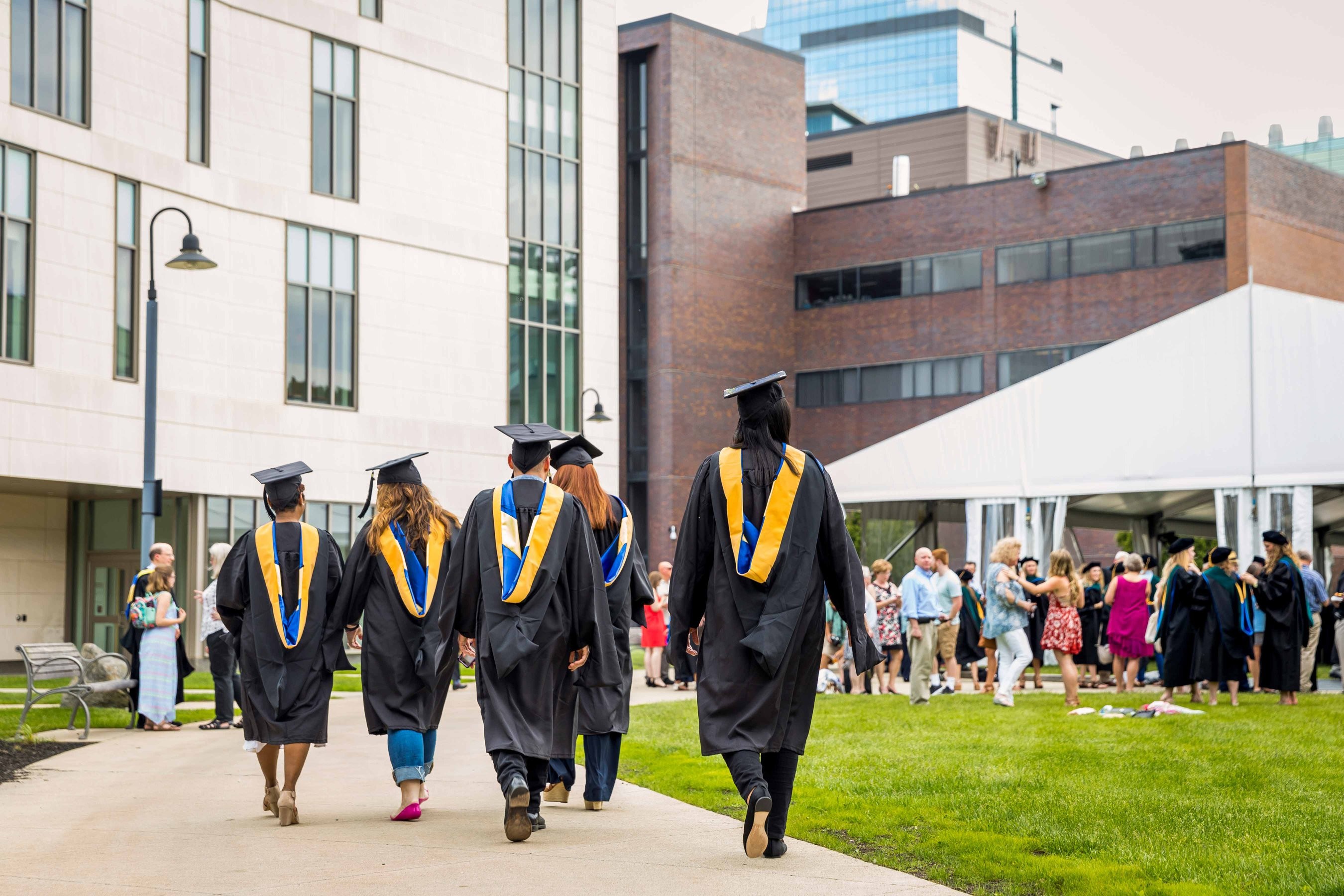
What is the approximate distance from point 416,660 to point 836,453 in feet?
135

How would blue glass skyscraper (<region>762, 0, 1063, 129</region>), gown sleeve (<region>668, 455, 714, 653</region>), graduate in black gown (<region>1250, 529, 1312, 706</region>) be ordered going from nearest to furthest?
gown sleeve (<region>668, 455, 714, 653</region>)
graduate in black gown (<region>1250, 529, 1312, 706</region>)
blue glass skyscraper (<region>762, 0, 1063, 129</region>)

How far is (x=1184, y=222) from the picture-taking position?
42.3 m

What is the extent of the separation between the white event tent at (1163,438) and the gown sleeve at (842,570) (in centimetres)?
1730

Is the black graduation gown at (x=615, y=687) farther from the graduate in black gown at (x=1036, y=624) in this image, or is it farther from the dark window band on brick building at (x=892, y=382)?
the dark window band on brick building at (x=892, y=382)


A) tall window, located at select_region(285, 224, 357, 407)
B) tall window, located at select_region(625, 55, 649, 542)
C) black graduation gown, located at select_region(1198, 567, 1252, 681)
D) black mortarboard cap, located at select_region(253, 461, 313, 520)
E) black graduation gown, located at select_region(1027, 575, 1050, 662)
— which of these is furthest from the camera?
tall window, located at select_region(625, 55, 649, 542)

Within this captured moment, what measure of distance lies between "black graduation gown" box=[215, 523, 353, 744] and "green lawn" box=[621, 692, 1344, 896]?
2.11m

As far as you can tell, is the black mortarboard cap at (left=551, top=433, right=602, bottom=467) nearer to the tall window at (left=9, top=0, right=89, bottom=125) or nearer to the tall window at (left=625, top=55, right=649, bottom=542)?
the tall window at (left=9, top=0, right=89, bottom=125)

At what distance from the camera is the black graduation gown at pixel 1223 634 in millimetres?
15781

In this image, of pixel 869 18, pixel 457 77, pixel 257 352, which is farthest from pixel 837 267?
pixel 869 18

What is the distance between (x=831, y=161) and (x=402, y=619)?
2384 inches

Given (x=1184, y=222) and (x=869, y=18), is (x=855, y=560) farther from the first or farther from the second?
(x=869, y=18)

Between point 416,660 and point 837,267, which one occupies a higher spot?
point 837,267

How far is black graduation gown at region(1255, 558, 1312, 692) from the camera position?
1619 cm

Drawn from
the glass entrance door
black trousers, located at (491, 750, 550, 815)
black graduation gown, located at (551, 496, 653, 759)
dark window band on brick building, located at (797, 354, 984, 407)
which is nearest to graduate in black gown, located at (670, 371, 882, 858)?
black trousers, located at (491, 750, 550, 815)
